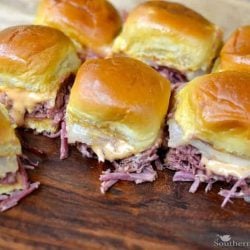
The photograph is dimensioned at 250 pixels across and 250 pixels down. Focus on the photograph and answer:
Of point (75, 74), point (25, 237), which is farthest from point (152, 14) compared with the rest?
point (25, 237)

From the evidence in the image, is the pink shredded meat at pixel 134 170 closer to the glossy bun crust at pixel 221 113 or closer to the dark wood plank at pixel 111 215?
the dark wood plank at pixel 111 215

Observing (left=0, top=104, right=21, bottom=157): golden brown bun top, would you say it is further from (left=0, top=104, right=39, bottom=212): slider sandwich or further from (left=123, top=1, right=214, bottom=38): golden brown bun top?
(left=123, top=1, right=214, bottom=38): golden brown bun top

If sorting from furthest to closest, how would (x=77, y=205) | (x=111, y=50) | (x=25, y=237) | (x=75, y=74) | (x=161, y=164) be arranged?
(x=111, y=50), (x=75, y=74), (x=161, y=164), (x=77, y=205), (x=25, y=237)

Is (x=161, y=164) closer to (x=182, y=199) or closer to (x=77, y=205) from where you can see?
(x=182, y=199)

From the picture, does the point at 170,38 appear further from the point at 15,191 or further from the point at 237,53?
the point at 15,191

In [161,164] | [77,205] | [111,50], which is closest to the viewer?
[77,205]

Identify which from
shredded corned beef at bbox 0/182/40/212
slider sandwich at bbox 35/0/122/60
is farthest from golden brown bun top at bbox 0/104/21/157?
slider sandwich at bbox 35/0/122/60
